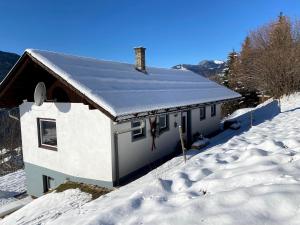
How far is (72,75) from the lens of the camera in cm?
936

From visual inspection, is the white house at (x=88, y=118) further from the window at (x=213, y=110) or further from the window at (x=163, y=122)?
the window at (x=213, y=110)

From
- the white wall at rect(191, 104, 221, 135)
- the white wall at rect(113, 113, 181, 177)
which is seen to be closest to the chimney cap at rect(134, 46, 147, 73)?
the white wall at rect(191, 104, 221, 135)

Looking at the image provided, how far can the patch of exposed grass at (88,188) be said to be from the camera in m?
8.81

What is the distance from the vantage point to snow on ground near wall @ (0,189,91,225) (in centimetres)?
721

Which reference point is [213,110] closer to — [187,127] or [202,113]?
[202,113]

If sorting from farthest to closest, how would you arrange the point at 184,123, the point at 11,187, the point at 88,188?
the point at 11,187
the point at 184,123
the point at 88,188

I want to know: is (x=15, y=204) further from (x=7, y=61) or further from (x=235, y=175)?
(x=7, y=61)

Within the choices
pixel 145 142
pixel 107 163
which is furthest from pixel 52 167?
pixel 145 142

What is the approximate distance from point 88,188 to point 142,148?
8.15ft

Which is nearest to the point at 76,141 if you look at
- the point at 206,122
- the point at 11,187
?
the point at 11,187

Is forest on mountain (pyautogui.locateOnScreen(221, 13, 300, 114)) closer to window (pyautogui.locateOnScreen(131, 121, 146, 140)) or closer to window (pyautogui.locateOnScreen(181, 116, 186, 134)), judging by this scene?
window (pyautogui.locateOnScreen(181, 116, 186, 134))

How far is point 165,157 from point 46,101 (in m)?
5.62

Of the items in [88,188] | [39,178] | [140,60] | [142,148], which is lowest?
[39,178]

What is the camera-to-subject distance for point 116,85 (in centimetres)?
1059
